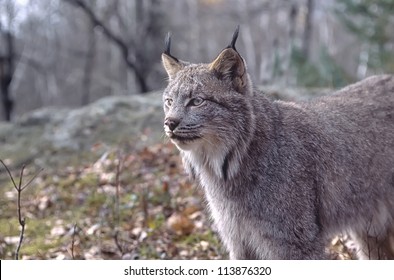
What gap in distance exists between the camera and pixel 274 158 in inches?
192

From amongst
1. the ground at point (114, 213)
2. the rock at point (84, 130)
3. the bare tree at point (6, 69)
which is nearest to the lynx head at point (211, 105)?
the ground at point (114, 213)

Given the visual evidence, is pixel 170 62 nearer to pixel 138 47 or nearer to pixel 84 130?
pixel 84 130

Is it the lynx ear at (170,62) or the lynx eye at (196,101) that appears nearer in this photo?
the lynx eye at (196,101)

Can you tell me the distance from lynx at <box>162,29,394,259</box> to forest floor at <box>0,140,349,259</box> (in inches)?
22.5

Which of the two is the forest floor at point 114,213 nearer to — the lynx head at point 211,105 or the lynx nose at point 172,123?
the lynx head at point 211,105

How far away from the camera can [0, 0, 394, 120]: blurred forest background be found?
58.8 ft

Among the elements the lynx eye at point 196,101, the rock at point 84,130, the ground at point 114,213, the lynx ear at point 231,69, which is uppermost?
the lynx ear at point 231,69

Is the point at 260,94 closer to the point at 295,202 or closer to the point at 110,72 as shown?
the point at 295,202

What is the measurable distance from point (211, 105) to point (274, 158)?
0.73m

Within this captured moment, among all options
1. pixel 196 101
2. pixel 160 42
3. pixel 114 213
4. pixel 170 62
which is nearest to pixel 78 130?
pixel 114 213

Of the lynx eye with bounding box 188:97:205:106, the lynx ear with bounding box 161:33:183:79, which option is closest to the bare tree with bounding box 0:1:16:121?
the lynx ear with bounding box 161:33:183:79

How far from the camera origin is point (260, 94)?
511 cm

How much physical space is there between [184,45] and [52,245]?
974 inches

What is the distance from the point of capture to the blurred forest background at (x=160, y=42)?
58.8 ft
